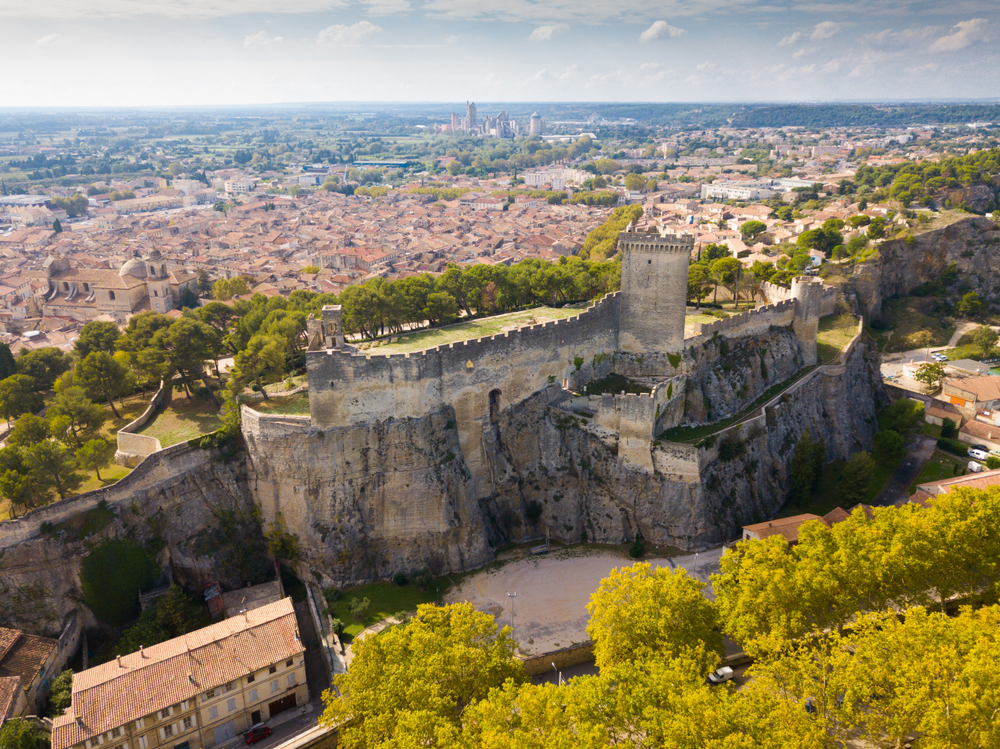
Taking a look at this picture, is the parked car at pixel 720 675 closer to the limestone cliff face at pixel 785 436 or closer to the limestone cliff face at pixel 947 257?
the limestone cliff face at pixel 785 436

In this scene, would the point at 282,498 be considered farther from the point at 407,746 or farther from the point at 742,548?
the point at 742,548

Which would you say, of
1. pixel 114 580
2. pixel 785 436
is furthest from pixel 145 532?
pixel 785 436

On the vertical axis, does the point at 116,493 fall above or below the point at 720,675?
above

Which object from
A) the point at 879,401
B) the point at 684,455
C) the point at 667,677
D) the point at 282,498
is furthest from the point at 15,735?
the point at 879,401

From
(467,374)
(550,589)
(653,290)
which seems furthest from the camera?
(653,290)

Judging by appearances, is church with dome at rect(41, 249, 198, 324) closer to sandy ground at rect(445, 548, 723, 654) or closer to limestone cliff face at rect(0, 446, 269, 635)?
limestone cliff face at rect(0, 446, 269, 635)

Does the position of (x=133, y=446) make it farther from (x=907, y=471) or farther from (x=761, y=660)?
(x=907, y=471)

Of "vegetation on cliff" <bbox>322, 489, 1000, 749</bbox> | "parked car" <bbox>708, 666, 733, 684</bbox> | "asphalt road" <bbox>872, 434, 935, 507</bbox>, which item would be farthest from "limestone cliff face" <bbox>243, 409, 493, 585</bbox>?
"asphalt road" <bbox>872, 434, 935, 507</bbox>
